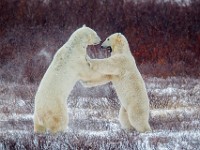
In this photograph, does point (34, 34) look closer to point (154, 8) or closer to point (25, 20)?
point (25, 20)

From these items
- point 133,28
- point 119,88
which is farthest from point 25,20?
point 119,88

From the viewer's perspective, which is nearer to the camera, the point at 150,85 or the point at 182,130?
the point at 182,130

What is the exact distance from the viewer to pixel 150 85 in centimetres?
1705

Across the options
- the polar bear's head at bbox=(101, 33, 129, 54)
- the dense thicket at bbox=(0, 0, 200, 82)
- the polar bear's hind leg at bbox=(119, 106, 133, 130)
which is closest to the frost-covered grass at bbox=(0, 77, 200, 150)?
the polar bear's hind leg at bbox=(119, 106, 133, 130)

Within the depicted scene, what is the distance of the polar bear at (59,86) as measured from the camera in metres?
9.09

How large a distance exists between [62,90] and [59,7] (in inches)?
595

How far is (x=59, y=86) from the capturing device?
9.12m

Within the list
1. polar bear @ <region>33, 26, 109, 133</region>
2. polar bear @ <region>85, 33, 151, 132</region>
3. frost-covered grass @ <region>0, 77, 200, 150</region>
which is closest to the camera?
frost-covered grass @ <region>0, 77, 200, 150</region>

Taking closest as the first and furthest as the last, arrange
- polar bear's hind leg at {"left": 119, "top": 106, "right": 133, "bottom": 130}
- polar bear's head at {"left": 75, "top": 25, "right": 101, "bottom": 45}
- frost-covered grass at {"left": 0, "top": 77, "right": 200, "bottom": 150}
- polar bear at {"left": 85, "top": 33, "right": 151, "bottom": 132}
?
frost-covered grass at {"left": 0, "top": 77, "right": 200, "bottom": 150} → polar bear at {"left": 85, "top": 33, "right": 151, "bottom": 132} → polar bear's head at {"left": 75, "top": 25, "right": 101, "bottom": 45} → polar bear's hind leg at {"left": 119, "top": 106, "right": 133, "bottom": 130}

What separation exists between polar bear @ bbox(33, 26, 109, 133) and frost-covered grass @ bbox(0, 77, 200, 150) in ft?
0.78

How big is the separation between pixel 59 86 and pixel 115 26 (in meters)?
14.1

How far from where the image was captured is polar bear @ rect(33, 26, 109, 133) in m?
9.09

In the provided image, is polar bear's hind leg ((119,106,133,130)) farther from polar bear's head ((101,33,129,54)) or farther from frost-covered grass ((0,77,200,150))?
polar bear's head ((101,33,129,54))

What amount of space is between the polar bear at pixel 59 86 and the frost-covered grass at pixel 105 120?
0.78ft
